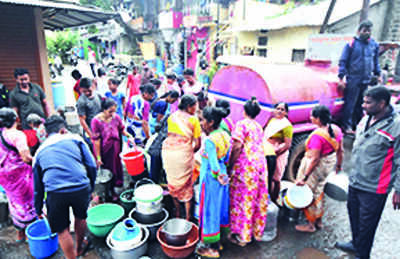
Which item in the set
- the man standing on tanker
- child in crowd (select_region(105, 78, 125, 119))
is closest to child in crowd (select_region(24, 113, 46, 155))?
child in crowd (select_region(105, 78, 125, 119))

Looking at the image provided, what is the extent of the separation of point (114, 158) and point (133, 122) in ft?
3.13

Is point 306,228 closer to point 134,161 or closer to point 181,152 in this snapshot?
point 181,152

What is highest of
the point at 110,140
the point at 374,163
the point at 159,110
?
the point at 159,110

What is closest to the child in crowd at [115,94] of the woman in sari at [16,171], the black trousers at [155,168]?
the black trousers at [155,168]

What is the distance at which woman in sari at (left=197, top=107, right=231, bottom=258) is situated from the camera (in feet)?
9.12

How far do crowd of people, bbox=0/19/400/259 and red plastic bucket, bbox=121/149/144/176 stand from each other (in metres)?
0.14

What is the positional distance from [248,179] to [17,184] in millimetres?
2891

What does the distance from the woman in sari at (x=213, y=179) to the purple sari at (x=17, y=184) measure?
2257 mm

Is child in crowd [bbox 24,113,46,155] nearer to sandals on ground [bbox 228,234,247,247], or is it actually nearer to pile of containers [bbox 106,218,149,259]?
pile of containers [bbox 106,218,149,259]

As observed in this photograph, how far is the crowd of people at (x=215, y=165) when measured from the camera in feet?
8.43

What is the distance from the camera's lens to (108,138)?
395cm

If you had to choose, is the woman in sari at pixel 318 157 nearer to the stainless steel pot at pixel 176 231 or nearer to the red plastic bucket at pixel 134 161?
the stainless steel pot at pixel 176 231

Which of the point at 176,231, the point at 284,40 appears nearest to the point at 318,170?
the point at 176,231

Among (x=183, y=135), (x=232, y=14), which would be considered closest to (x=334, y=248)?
(x=183, y=135)
